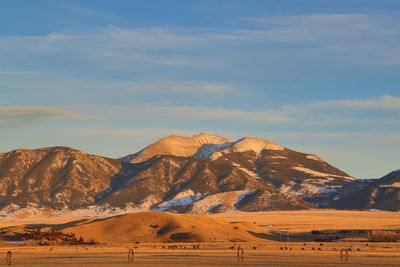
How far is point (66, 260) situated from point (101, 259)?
375cm

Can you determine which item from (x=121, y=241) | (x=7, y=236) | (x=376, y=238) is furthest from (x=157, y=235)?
(x=376, y=238)

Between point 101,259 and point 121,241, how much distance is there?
4393 centimetres

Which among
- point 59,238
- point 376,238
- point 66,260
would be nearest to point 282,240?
point 376,238

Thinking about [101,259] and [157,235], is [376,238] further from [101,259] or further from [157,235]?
[101,259]

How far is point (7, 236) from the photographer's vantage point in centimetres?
12412

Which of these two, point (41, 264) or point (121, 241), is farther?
point (121, 241)

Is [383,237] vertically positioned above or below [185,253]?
above

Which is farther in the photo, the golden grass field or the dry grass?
the dry grass

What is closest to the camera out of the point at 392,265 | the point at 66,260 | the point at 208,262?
the point at 392,265

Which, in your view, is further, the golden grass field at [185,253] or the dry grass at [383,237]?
the dry grass at [383,237]

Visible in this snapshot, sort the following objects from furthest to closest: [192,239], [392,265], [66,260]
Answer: [192,239], [66,260], [392,265]

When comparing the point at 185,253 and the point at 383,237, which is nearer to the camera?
the point at 185,253

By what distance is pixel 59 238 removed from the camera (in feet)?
397

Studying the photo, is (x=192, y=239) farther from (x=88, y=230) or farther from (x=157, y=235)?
(x=88, y=230)
